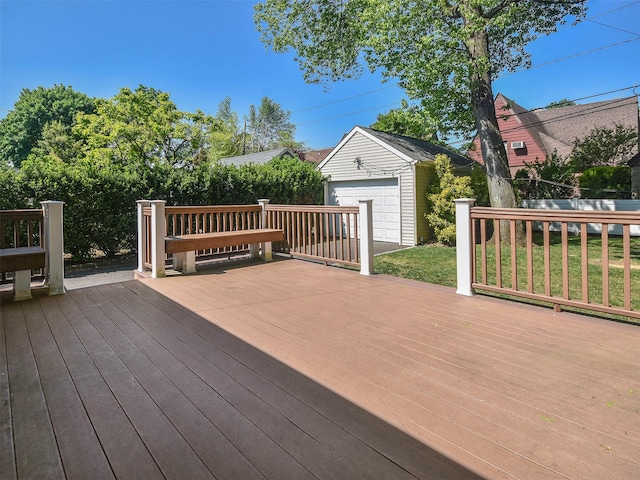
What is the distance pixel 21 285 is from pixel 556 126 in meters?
24.2

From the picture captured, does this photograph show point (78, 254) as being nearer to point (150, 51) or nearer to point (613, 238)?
point (150, 51)

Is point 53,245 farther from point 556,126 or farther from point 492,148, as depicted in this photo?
point 556,126

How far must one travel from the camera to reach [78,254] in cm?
709

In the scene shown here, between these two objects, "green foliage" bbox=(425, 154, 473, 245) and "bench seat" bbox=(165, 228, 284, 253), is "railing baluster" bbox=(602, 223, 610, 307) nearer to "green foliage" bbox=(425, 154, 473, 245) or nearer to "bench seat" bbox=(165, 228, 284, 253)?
"bench seat" bbox=(165, 228, 284, 253)

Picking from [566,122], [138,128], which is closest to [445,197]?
[138,128]

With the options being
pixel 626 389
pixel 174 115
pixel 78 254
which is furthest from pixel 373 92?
pixel 626 389

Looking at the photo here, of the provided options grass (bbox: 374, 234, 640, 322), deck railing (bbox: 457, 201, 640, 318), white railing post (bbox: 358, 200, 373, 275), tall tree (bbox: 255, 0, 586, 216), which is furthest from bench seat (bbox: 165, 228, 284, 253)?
tall tree (bbox: 255, 0, 586, 216)

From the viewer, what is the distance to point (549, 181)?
12641 millimetres

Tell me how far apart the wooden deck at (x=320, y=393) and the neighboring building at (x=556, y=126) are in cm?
1765

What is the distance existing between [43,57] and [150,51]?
419 cm

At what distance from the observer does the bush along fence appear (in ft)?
16.1

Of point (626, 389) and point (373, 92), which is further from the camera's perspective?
point (373, 92)

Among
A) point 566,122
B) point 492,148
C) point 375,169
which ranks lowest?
point 375,169

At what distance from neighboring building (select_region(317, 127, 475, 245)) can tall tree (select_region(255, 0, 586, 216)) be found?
4.38 ft
